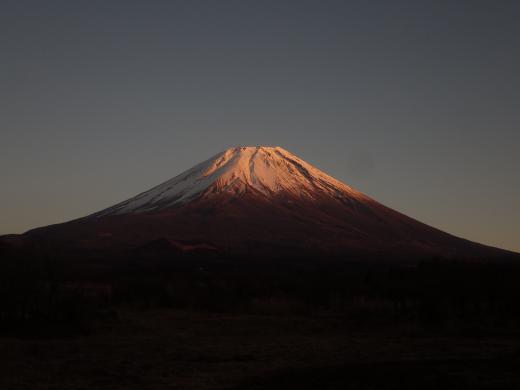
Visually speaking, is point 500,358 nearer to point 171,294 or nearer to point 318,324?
point 318,324

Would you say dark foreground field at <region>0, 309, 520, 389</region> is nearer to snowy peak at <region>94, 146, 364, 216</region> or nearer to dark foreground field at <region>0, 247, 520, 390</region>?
dark foreground field at <region>0, 247, 520, 390</region>

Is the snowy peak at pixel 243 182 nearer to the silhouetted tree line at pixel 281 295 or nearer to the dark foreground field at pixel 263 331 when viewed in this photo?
the silhouetted tree line at pixel 281 295

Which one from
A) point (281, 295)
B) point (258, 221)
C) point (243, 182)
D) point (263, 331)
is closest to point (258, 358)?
point (263, 331)

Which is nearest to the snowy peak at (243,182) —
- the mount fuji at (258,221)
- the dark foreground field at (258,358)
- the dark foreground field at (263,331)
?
the mount fuji at (258,221)

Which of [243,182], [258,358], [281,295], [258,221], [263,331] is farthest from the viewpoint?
[243,182]

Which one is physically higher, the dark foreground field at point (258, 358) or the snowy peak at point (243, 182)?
the snowy peak at point (243, 182)

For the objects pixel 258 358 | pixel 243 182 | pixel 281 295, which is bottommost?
pixel 258 358

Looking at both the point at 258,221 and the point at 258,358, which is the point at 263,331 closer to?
the point at 258,358
